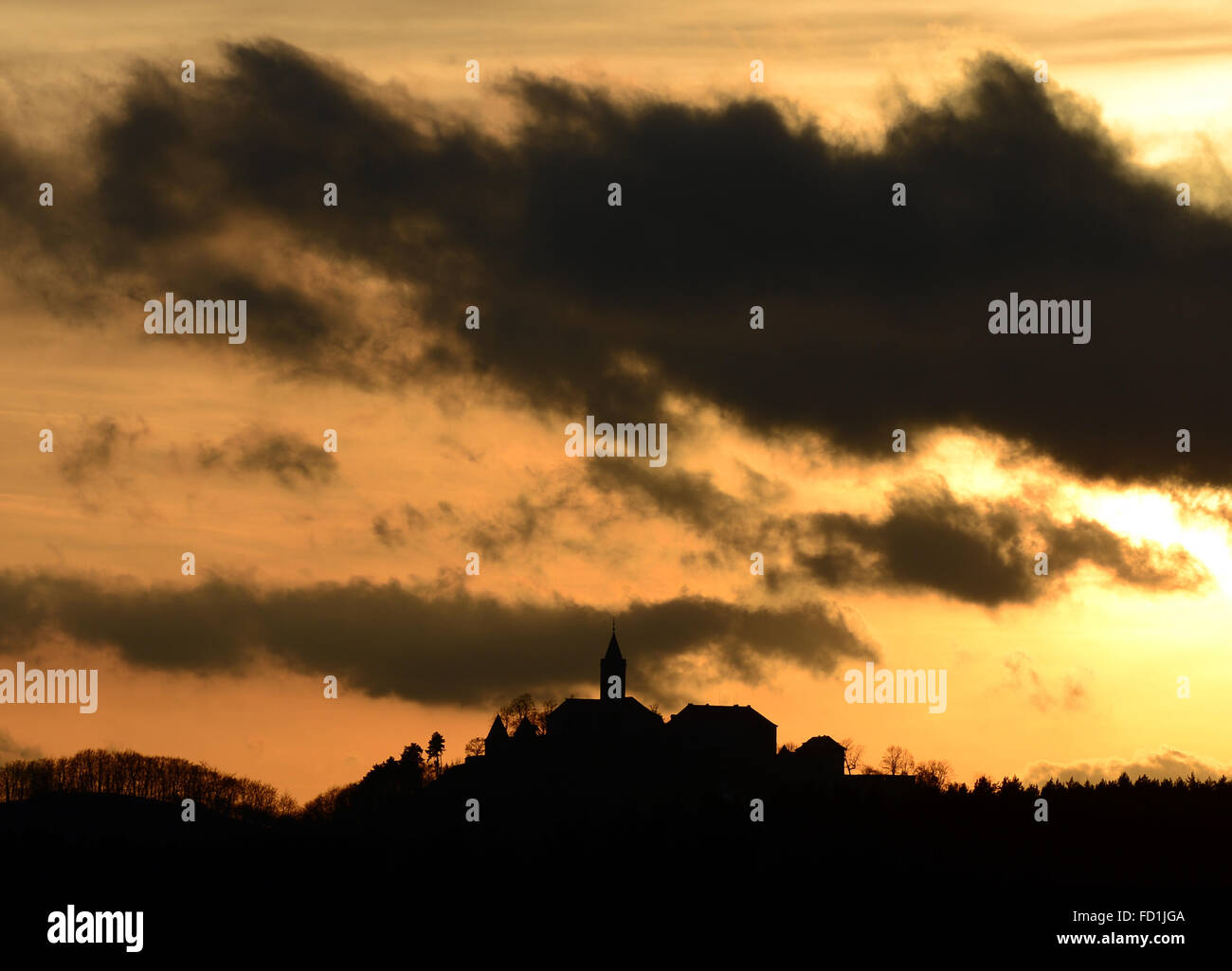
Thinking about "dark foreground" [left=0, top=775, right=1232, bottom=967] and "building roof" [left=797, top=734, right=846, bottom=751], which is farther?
"building roof" [left=797, top=734, right=846, bottom=751]

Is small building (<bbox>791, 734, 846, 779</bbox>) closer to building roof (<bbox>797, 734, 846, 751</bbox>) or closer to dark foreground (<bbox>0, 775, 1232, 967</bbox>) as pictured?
building roof (<bbox>797, 734, 846, 751</bbox>)

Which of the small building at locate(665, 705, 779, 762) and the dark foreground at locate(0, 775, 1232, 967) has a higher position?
the small building at locate(665, 705, 779, 762)

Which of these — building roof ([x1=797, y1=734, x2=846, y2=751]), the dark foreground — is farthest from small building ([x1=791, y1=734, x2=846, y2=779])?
the dark foreground
